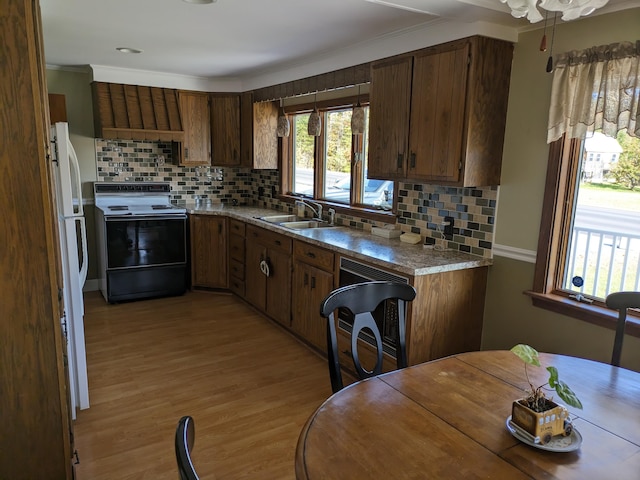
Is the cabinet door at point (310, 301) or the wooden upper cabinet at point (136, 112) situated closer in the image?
the cabinet door at point (310, 301)

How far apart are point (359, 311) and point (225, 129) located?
12.5 feet

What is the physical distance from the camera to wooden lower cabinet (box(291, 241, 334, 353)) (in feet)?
11.0

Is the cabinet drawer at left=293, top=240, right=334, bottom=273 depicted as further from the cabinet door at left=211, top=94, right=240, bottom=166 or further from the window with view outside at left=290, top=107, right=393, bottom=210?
the cabinet door at left=211, top=94, right=240, bottom=166

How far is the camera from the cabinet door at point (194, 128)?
502 centimetres

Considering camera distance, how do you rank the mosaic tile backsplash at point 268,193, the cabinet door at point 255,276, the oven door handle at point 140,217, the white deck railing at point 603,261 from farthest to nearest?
the oven door handle at point 140,217 < the cabinet door at point 255,276 < the mosaic tile backsplash at point 268,193 < the white deck railing at point 603,261

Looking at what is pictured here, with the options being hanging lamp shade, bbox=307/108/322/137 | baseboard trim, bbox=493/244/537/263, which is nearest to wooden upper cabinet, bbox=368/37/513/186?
baseboard trim, bbox=493/244/537/263

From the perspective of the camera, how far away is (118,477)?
2166mm

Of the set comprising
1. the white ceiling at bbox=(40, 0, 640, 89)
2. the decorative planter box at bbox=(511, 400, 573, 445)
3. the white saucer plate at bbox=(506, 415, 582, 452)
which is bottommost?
the white saucer plate at bbox=(506, 415, 582, 452)

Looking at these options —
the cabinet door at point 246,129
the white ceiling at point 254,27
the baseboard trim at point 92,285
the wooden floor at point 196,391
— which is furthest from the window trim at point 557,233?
the baseboard trim at point 92,285

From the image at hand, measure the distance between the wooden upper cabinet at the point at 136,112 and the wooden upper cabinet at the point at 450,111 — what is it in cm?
277

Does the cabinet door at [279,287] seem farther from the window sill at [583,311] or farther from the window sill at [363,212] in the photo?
the window sill at [583,311]

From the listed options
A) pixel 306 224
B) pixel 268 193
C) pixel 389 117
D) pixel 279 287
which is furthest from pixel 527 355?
pixel 268 193

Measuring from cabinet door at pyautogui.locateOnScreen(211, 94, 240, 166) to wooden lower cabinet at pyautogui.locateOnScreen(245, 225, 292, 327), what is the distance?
114 centimetres

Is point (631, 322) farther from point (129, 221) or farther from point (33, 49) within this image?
point (129, 221)
